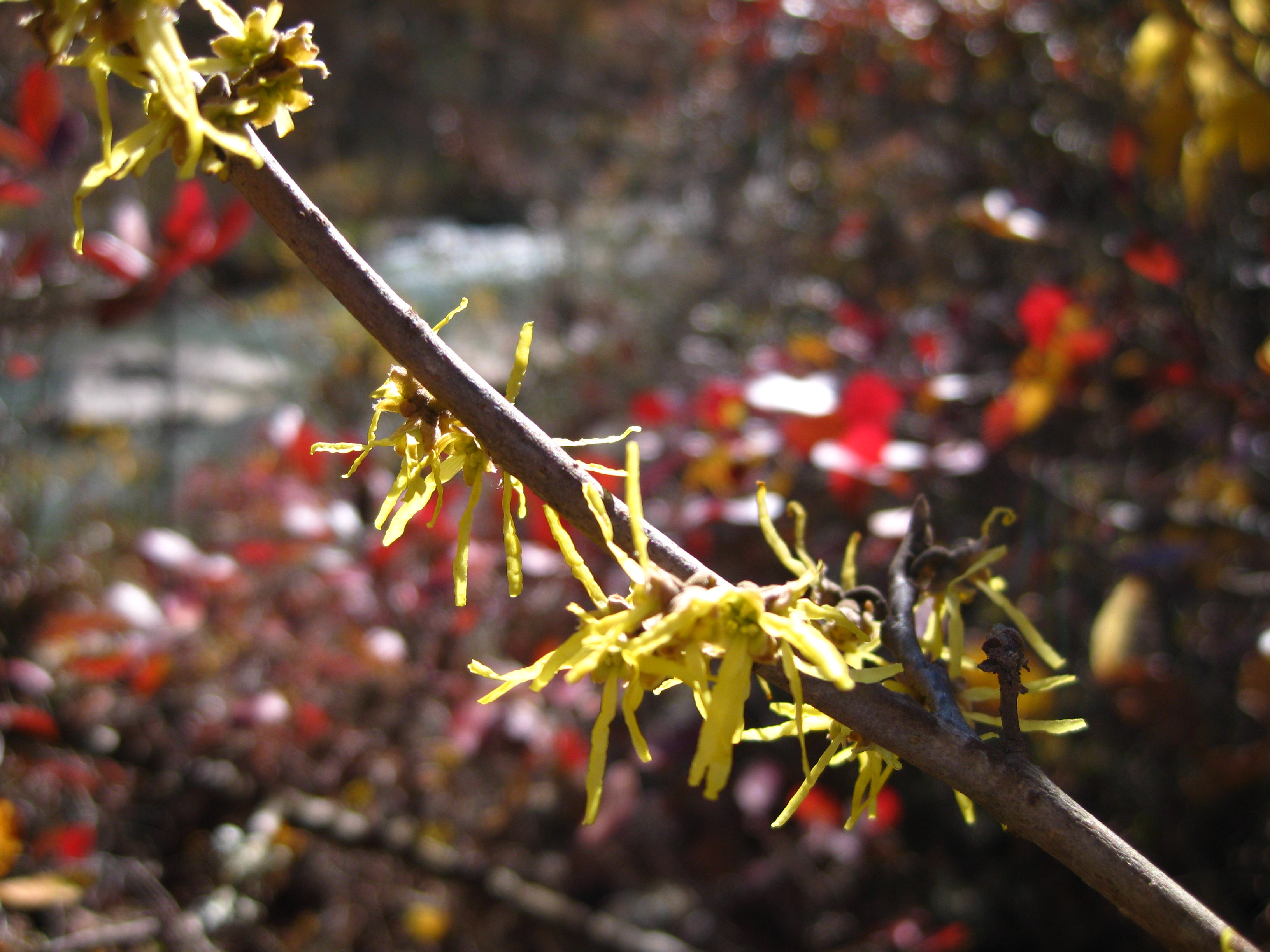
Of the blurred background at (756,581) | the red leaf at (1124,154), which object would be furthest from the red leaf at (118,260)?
the red leaf at (1124,154)

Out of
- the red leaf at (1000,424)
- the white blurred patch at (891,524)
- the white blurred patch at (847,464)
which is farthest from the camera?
the red leaf at (1000,424)

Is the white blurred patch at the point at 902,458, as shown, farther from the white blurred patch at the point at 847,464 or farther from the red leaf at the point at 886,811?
the red leaf at the point at 886,811

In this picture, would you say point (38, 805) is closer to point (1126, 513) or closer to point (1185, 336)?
point (1126, 513)

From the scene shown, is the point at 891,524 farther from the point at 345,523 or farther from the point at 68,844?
the point at 68,844

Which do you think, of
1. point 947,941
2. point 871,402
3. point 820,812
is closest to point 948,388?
point 871,402

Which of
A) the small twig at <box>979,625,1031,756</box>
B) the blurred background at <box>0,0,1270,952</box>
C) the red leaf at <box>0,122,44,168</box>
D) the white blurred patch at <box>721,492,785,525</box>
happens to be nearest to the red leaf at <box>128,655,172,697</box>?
the blurred background at <box>0,0,1270,952</box>

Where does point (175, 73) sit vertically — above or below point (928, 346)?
above
